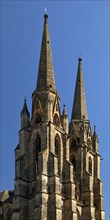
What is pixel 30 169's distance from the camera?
70.2 metres

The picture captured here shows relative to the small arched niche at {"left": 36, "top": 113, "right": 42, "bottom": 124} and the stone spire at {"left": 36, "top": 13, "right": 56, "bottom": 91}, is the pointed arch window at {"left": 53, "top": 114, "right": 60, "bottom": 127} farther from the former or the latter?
the stone spire at {"left": 36, "top": 13, "right": 56, "bottom": 91}

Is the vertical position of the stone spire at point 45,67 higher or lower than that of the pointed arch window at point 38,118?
higher

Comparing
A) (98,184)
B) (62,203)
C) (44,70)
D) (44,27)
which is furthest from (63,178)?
(44,27)

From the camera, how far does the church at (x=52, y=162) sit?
2616 inches

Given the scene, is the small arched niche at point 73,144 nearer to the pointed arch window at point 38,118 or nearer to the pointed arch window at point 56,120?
the pointed arch window at point 56,120

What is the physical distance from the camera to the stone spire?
2938 inches

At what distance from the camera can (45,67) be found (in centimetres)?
7562

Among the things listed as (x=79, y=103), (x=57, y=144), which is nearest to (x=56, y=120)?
(x=57, y=144)

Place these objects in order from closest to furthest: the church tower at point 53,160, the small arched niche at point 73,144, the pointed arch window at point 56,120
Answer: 1. the church tower at point 53,160
2. the pointed arch window at point 56,120
3. the small arched niche at point 73,144

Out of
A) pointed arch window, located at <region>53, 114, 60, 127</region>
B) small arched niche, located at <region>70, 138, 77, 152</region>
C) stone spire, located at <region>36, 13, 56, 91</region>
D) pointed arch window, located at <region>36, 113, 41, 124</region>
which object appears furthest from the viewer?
small arched niche, located at <region>70, 138, 77, 152</region>

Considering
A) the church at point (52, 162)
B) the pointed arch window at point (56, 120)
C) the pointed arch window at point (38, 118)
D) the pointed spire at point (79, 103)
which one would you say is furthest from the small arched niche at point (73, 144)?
the pointed arch window at point (38, 118)

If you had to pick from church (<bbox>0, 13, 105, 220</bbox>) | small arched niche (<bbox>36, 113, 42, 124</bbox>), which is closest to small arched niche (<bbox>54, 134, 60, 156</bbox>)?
church (<bbox>0, 13, 105, 220</bbox>)

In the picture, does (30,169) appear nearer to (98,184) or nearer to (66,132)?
(66,132)

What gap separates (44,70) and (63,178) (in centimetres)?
1536
